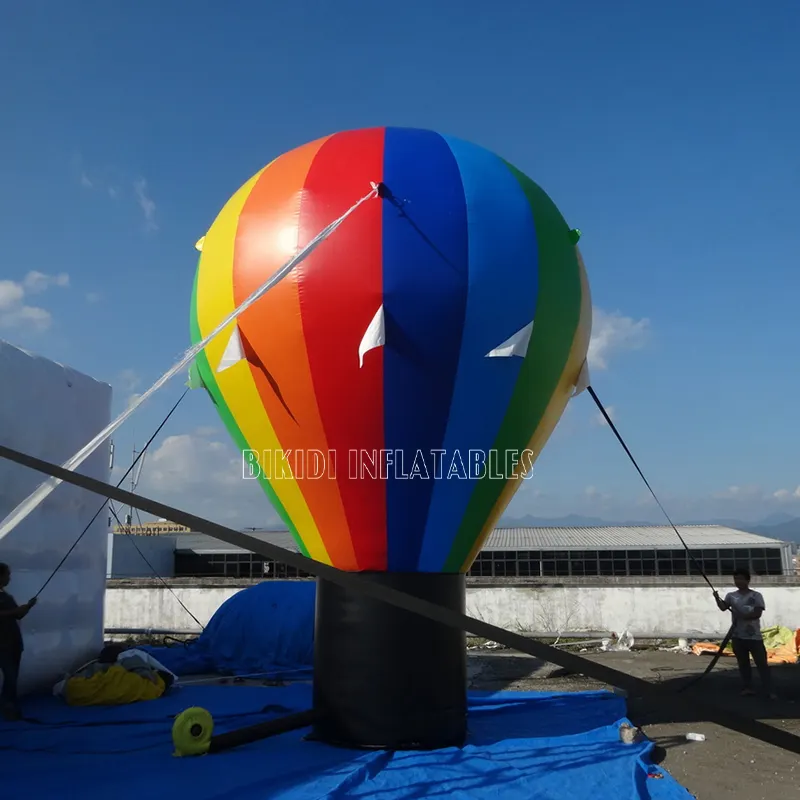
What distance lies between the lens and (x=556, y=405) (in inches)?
247

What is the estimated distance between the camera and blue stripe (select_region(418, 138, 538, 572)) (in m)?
5.60

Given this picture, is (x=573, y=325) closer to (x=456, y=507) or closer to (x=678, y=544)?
(x=456, y=507)

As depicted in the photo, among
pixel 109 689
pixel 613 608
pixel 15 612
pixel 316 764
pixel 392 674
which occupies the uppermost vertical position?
pixel 15 612

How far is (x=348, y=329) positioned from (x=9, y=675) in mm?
4347

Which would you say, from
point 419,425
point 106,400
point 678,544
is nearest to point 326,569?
point 419,425

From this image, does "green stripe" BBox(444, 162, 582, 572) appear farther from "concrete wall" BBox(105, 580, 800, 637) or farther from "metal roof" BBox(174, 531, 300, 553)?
"metal roof" BBox(174, 531, 300, 553)

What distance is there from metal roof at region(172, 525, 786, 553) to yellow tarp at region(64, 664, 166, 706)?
409 inches

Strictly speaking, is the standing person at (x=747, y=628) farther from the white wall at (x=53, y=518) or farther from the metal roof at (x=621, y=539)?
the metal roof at (x=621, y=539)

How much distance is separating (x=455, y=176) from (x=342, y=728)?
13.5 ft

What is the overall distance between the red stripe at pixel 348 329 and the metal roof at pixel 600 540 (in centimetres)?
1295

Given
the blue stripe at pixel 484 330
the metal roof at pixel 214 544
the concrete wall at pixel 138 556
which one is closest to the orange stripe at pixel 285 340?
the blue stripe at pixel 484 330

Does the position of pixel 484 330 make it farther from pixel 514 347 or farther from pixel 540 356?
pixel 540 356

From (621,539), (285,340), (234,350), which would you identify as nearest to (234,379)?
(234,350)

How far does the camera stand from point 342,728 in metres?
5.86
